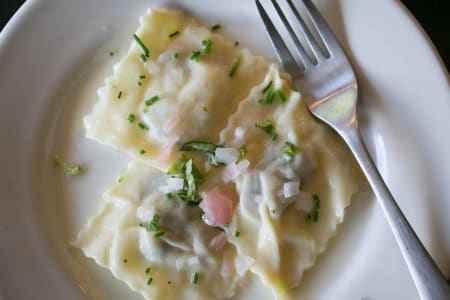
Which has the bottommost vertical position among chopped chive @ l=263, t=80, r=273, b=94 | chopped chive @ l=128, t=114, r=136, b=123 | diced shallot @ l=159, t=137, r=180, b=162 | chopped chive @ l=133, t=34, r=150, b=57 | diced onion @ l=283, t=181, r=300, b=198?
diced onion @ l=283, t=181, r=300, b=198

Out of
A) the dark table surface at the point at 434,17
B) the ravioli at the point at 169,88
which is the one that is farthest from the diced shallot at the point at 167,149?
the dark table surface at the point at 434,17

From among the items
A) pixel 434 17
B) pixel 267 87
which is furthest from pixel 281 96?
pixel 434 17

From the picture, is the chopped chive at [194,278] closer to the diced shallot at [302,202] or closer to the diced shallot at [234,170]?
the diced shallot at [234,170]

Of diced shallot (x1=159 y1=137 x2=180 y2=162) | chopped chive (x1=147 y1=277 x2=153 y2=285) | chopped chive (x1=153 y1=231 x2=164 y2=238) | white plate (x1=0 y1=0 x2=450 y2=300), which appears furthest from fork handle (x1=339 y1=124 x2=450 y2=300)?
chopped chive (x1=147 y1=277 x2=153 y2=285)

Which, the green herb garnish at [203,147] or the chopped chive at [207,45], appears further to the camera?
the chopped chive at [207,45]

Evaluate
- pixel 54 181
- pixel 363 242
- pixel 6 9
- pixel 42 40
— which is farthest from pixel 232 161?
pixel 6 9

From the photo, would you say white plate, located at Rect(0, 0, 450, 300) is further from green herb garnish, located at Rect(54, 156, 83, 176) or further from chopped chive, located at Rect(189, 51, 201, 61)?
chopped chive, located at Rect(189, 51, 201, 61)

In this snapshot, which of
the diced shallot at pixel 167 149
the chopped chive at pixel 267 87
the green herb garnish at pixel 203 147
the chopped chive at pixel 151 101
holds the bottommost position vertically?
the green herb garnish at pixel 203 147
